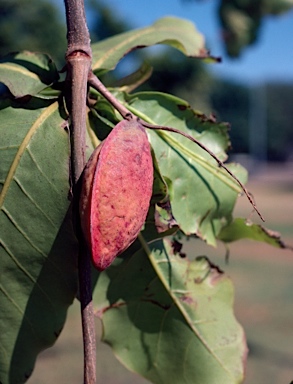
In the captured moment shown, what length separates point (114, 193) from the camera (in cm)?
56

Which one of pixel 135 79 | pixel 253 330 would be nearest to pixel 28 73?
pixel 135 79

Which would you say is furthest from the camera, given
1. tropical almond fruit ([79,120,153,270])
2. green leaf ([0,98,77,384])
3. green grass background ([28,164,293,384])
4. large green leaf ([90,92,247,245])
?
green grass background ([28,164,293,384])

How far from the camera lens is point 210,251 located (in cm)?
1088

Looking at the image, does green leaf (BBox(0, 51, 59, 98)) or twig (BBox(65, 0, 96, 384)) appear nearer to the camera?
twig (BBox(65, 0, 96, 384))

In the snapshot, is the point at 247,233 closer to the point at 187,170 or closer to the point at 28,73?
the point at 187,170

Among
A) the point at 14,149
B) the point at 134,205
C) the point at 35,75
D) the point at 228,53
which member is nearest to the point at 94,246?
the point at 134,205

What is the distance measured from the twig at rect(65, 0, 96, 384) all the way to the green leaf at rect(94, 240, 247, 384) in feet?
0.81

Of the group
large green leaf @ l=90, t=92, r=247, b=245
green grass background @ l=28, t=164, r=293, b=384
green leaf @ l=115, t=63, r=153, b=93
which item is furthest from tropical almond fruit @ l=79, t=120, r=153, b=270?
green grass background @ l=28, t=164, r=293, b=384

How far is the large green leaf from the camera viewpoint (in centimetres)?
79

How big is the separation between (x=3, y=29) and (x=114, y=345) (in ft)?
41.6

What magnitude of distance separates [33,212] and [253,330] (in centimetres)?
619

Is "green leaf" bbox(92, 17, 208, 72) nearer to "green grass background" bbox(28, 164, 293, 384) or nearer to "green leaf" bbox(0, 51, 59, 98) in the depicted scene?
"green leaf" bbox(0, 51, 59, 98)

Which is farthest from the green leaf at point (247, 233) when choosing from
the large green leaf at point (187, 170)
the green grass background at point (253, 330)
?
the green grass background at point (253, 330)

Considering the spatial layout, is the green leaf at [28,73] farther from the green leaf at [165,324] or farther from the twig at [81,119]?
the green leaf at [165,324]
